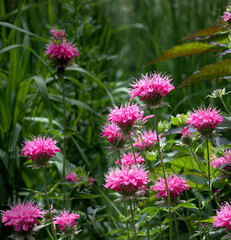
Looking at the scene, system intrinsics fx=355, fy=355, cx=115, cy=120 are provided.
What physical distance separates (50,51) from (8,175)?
59 cm

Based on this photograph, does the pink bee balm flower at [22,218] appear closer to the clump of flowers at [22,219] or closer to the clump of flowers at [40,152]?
the clump of flowers at [22,219]

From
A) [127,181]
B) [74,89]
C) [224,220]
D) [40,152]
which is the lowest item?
[224,220]

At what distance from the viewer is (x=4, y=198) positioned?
4.37 ft

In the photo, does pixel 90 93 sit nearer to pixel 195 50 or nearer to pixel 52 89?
pixel 52 89

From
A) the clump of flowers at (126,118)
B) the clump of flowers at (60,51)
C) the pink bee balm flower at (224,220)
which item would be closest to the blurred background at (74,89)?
the clump of flowers at (60,51)

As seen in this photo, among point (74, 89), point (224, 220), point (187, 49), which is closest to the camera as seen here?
point (224, 220)

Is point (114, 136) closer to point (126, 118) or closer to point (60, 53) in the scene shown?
point (126, 118)

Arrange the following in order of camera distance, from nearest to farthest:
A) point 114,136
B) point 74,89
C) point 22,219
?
point 22,219 < point 114,136 < point 74,89

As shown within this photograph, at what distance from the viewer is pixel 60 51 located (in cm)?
99

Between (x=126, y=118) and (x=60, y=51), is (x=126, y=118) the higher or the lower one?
the lower one

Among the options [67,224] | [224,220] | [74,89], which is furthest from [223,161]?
[74,89]

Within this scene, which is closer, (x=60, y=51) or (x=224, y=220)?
(x=224, y=220)

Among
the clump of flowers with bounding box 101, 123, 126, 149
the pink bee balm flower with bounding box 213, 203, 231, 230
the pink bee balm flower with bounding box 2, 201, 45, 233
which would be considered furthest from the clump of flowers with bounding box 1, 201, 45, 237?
the pink bee balm flower with bounding box 213, 203, 231, 230

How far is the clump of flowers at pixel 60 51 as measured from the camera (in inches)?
38.7
